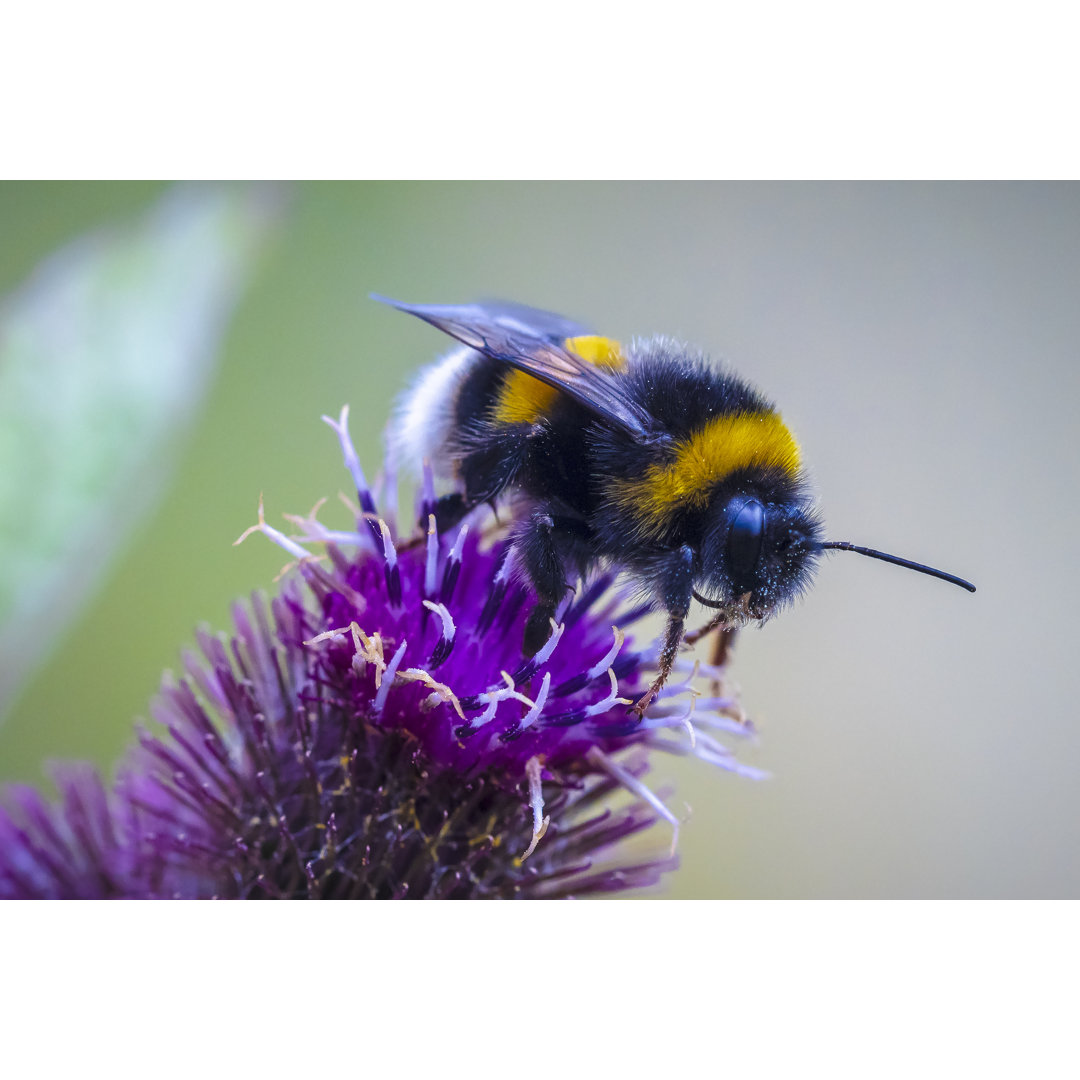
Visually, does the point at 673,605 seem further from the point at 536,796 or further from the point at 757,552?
the point at 536,796

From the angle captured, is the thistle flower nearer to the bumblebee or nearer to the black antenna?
the bumblebee

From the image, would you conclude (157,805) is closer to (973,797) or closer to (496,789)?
(496,789)

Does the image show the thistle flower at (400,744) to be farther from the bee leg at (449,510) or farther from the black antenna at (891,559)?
the black antenna at (891,559)

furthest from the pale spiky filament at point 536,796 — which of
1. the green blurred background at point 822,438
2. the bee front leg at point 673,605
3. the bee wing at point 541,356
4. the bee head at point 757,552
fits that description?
the green blurred background at point 822,438

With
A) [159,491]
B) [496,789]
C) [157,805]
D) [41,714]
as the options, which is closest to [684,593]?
[496,789]

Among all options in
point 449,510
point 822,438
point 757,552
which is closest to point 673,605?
point 757,552
